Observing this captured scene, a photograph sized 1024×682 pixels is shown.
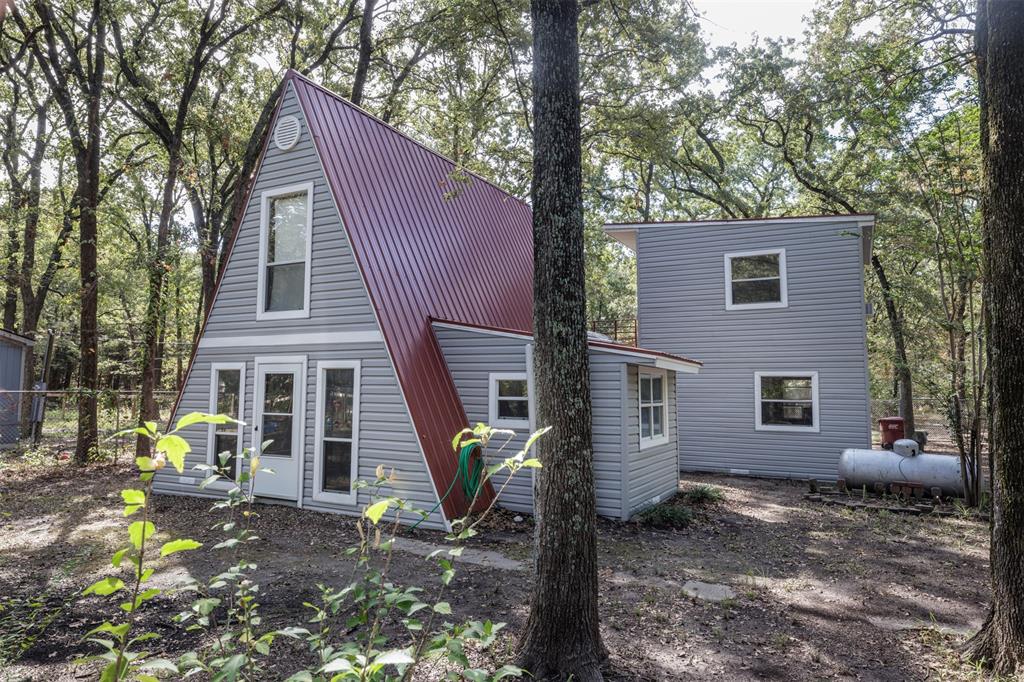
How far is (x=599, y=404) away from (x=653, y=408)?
5.54ft

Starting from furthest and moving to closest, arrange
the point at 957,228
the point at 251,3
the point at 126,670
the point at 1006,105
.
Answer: the point at 251,3
the point at 957,228
the point at 1006,105
the point at 126,670

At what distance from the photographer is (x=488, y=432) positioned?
2.31m

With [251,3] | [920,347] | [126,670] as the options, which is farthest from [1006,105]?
[251,3]

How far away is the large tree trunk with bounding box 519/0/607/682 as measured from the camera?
11.7 feet

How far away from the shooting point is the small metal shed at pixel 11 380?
15.4 meters

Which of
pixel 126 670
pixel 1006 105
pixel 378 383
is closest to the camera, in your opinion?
pixel 126 670

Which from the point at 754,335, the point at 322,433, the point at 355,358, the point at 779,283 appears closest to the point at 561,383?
the point at 355,358

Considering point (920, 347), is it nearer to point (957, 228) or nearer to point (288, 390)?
point (957, 228)

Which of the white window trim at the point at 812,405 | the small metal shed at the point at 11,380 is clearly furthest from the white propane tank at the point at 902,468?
the small metal shed at the point at 11,380

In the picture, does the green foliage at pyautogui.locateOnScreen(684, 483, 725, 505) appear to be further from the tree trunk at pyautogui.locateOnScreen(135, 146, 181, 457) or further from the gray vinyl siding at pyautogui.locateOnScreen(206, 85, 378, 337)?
the tree trunk at pyautogui.locateOnScreen(135, 146, 181, 457)

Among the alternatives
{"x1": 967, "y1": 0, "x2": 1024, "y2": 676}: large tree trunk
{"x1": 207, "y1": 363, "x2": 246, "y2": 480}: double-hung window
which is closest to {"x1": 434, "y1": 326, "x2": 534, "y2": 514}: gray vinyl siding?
{"x1": 207, "y1": 363, "x2": 246, "y2": 480}: double-hung window

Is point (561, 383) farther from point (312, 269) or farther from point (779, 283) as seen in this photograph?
point (779, 283)

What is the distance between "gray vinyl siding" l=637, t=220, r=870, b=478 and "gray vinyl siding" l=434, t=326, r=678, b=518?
452cm

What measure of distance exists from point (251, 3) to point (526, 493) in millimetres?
13085
